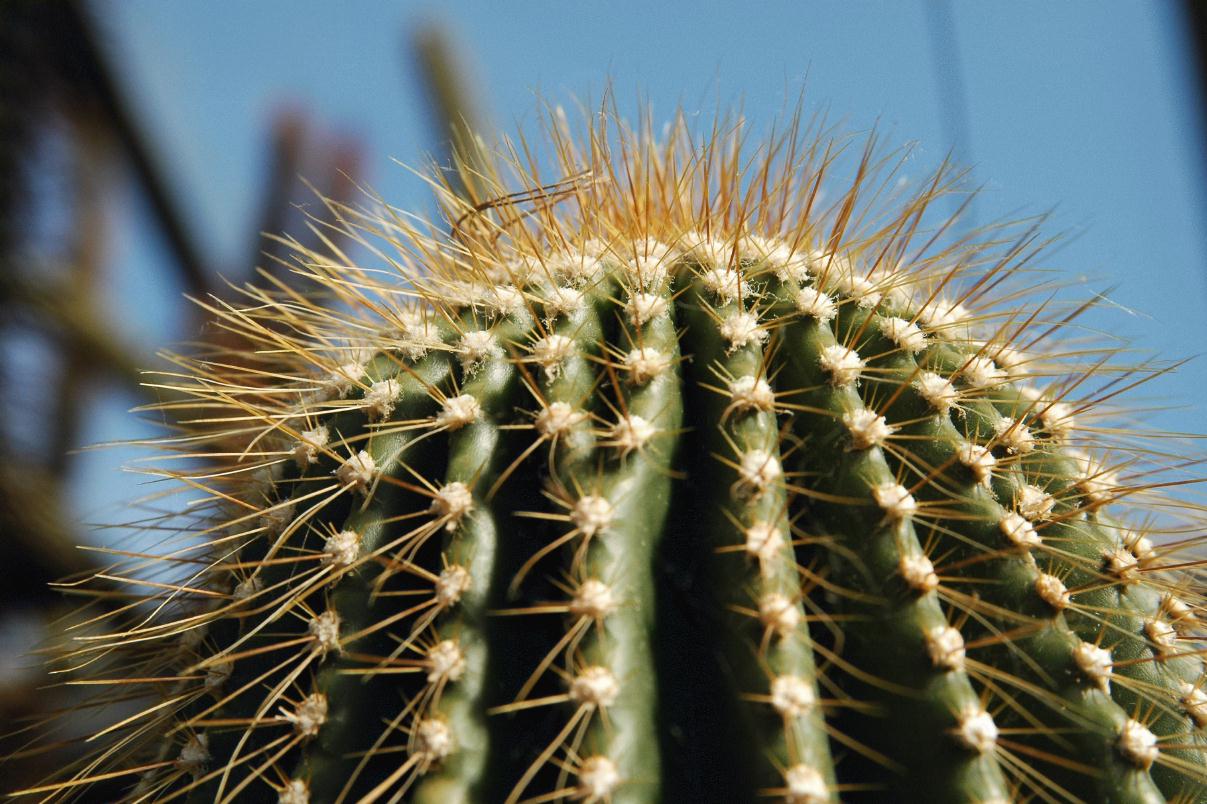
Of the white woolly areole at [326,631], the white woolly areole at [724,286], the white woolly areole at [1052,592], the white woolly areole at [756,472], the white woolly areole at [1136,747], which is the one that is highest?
the white woolly areole at [724,286]

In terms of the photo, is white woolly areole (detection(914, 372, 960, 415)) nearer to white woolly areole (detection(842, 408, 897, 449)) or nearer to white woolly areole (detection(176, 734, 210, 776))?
white woolly areole (detection(842, 408, 897, 449))

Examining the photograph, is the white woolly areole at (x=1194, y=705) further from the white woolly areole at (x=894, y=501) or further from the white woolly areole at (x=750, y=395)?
the white woolly areole at (x=750, y=395)

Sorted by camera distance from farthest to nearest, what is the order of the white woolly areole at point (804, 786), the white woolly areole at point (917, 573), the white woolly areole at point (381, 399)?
the white woolly areole at point (381, 399)
the white woolly areole at point (917, 573)
the white woolly areole at point (804, 786)

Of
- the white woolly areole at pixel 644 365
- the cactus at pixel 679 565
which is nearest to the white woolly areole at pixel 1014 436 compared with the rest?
the cactus at pixel 679 565

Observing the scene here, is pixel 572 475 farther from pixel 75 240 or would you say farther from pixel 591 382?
pixel 75 240

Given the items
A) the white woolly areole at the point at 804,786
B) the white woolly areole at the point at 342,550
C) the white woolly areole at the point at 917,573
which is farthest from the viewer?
the white woolly areole at the point at 342,550

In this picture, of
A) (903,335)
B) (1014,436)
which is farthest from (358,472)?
(1014,436)

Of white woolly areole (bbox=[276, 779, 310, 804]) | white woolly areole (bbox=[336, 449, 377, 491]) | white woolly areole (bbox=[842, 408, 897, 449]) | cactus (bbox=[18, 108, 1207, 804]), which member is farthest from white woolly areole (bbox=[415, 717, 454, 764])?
white woolly areole (bbox=[842, 408, 897, 449])
